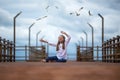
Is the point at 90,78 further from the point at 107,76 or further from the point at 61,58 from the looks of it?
the point at 61,58

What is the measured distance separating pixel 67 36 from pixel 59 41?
1.06ft

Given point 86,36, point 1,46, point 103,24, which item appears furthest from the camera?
point 86,36

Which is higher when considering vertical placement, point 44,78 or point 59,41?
point 59,41

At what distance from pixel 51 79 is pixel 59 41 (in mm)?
6528

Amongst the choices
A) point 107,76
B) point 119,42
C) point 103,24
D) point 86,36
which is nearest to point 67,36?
point 119,42

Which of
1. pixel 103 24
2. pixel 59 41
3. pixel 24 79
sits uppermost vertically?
pixel 103 24

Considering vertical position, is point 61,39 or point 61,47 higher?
point 61,39

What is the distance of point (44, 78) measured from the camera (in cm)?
395

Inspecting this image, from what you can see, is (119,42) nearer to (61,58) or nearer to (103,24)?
(61,58)

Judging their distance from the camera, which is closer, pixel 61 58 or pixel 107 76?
pixel 107 76

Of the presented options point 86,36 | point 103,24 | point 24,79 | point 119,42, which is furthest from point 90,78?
point 86,36

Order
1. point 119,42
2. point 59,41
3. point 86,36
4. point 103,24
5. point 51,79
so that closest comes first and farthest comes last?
point 51,79
point 59,41
point 119,42
point 103,24
point 86,36

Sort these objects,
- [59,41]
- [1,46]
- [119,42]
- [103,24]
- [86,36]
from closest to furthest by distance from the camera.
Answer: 1. [59,41]
2. [119,42]
3. [1,46]
4. [103,24]
5. [86,36]

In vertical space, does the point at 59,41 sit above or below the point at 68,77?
above
